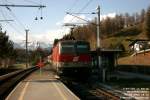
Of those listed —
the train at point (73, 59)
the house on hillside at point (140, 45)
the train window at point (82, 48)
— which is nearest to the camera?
the train at point (73, 59)

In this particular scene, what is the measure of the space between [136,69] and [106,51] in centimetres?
655

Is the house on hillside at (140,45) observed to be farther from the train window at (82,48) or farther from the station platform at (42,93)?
the station platform at (42,93)

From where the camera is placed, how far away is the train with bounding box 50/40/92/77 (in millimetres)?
32688

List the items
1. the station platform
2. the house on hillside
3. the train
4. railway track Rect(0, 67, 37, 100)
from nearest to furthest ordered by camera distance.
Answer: the station platform < railway track Rect(0, 67, 37, 100) < the train < the house on hillside

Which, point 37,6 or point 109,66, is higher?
point 37,6

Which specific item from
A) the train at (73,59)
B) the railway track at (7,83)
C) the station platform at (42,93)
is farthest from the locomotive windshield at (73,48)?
the railway track at (7,83)

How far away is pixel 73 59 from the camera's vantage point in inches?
1294

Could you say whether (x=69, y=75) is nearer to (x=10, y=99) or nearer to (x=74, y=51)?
(x=74, y=51)

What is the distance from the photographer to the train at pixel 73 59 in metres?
32.7

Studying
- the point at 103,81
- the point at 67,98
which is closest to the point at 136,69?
the point at 103,81

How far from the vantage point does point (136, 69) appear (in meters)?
52.5

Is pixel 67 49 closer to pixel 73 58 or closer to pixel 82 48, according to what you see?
pixel 73 58

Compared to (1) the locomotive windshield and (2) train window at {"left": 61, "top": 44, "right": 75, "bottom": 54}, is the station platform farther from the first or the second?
(1) the locomotive windshield

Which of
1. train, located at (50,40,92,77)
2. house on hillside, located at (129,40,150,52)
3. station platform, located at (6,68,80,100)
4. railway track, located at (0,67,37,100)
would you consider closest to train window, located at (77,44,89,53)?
train, located at (50,40,92,77)
